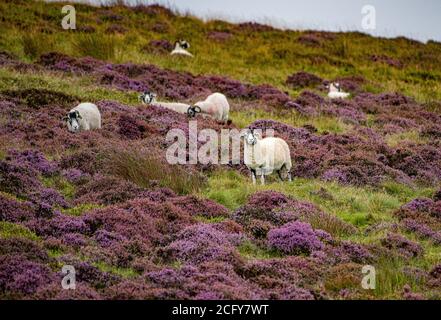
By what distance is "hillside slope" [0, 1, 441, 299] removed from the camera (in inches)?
366

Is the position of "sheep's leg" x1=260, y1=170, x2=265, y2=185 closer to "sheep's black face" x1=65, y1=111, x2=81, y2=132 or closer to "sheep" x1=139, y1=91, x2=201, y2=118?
"sheep's black face" x1=65, y1=111, x2=81, y2=132

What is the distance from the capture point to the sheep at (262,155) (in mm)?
14719

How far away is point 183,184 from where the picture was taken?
45.1ft

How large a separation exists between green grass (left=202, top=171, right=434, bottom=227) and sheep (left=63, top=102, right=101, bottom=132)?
169 inches

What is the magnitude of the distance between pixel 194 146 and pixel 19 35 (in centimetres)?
1572

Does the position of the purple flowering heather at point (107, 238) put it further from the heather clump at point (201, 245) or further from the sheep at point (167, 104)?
the sheep at point (167, 104)

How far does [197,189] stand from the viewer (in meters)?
13.8

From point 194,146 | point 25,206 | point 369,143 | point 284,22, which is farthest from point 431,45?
point 25,206

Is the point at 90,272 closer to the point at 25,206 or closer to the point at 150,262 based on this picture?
the point at 150,262

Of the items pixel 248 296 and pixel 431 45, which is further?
pixel 431 45

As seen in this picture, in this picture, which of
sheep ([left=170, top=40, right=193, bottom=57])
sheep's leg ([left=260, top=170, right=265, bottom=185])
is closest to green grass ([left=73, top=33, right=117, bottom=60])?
sheep ([left=170, top=40, right=193, bottom=57])

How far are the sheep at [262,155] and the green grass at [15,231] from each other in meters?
5.75

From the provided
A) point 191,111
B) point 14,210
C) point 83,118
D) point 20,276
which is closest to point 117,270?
point 20,276

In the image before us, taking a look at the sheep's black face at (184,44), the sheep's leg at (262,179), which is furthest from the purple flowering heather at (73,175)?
the sheep's black face at (184,44)
